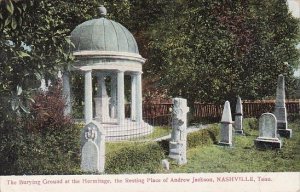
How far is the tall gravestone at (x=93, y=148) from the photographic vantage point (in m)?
5.25

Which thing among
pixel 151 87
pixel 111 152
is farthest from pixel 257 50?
pixel 111 152

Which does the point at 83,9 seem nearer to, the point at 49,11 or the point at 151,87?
the point at 151,87

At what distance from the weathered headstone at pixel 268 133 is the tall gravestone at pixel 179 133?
2004 millimetres

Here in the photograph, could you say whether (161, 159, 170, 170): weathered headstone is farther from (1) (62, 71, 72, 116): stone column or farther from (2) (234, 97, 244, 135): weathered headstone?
(2) (234, 97, 244, 135): weathered headstone

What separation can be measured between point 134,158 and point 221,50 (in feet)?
12.8

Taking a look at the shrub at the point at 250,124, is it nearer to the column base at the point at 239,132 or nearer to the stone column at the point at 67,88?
the column base at the point at 239,132

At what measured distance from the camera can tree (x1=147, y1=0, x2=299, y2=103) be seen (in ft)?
24.1

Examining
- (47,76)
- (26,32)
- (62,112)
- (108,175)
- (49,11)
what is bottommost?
(108,175)

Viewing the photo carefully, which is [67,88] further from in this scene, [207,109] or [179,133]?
[207,109]

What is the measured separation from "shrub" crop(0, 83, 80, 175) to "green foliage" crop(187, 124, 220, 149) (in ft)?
7.15

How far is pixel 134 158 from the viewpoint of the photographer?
5840mm

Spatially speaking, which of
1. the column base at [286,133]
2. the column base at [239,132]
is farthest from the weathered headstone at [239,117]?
the column base at [286,133]

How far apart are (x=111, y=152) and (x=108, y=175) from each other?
473 mm

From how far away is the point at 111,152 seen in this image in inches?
224
